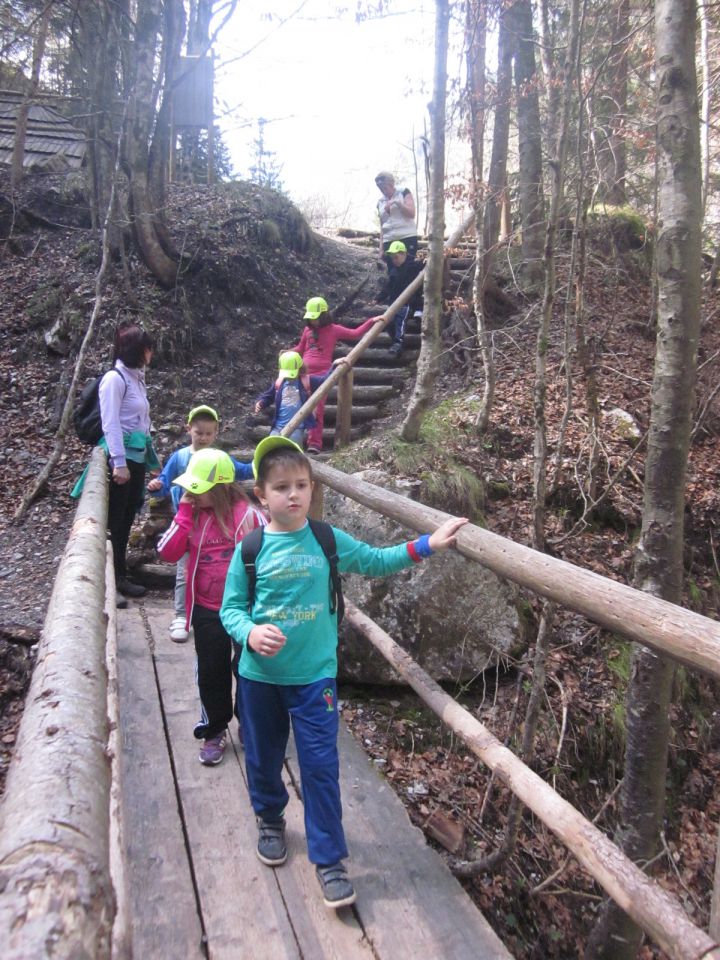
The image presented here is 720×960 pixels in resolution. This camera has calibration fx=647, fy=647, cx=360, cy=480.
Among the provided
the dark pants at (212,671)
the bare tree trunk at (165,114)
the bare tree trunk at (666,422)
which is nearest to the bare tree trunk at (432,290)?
the bare tree trunk at (666,422)

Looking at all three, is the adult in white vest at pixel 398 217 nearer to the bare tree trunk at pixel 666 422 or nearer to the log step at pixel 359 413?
the log step at pixel 359 413

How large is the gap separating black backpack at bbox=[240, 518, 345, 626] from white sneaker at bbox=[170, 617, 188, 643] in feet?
7.37

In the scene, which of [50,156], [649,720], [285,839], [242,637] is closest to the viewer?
[242,637]

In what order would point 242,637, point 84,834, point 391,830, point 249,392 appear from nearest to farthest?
1. point 84,834
2. point 242,637
3. point 391,830
4. point 249,392

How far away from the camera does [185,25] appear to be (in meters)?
10.7

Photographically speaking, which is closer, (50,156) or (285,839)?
(285,839)

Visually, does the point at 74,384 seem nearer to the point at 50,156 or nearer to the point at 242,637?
the point at 242,637

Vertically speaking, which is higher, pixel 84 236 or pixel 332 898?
pixel 84 236

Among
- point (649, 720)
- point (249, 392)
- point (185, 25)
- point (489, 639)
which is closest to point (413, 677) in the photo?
point (649, 720)

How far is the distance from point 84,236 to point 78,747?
424 inches

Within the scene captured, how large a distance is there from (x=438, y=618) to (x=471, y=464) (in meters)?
2.06

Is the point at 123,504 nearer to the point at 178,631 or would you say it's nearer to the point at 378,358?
the point at 178,631

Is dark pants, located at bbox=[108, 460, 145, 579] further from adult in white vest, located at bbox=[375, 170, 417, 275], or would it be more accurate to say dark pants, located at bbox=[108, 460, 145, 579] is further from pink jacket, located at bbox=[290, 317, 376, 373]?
adult in white vest, located at bbox=[375, 170, 417, 275]

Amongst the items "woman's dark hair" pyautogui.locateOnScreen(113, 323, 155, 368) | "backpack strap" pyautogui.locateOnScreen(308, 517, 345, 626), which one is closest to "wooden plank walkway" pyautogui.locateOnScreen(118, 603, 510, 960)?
"backpack strap" pyautogui.locateOnScreen(308, 517, 345, 626)
